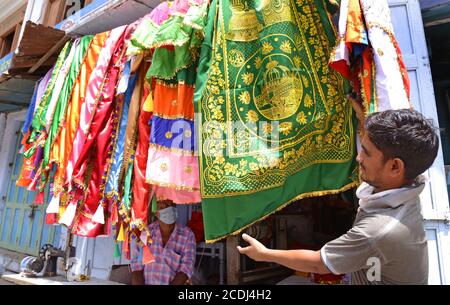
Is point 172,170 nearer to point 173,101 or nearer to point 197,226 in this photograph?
point 173,101

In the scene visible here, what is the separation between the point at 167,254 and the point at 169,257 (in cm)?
3

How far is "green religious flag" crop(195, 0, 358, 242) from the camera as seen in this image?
1673 mm

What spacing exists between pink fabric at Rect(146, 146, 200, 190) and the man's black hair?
1.18m

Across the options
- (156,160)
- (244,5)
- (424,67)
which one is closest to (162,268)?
(156,160)

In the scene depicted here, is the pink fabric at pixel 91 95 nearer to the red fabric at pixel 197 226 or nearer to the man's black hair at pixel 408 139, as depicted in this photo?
the red fabric at pixel 197 226

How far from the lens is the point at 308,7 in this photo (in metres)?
1.82

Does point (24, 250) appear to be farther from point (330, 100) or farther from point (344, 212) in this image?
point (330, 100)

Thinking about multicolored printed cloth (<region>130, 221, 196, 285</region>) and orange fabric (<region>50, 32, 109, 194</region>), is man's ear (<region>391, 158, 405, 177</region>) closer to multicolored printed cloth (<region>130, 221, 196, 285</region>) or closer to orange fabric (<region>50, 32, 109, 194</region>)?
multicolored printed cloth (<region>130, 221, 196, 285</region>)

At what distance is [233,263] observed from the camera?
8.07 feet

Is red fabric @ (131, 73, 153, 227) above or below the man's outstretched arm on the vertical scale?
above

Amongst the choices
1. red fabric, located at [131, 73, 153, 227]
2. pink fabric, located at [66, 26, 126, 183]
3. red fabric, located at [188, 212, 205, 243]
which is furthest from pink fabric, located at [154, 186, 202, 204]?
red fabric, located at [188, 212, 205, 243]

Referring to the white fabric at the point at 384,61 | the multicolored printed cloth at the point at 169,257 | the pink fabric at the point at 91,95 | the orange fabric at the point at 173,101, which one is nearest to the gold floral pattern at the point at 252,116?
the orange fabric at the point at 173,101

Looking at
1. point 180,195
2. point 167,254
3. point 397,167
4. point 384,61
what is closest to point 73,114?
point 180,195

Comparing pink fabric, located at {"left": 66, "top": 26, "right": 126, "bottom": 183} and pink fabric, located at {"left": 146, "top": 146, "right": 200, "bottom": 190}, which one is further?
pink fabric, located at {"left": 66, "top": 26, "right": 126, "bottom": 183}
